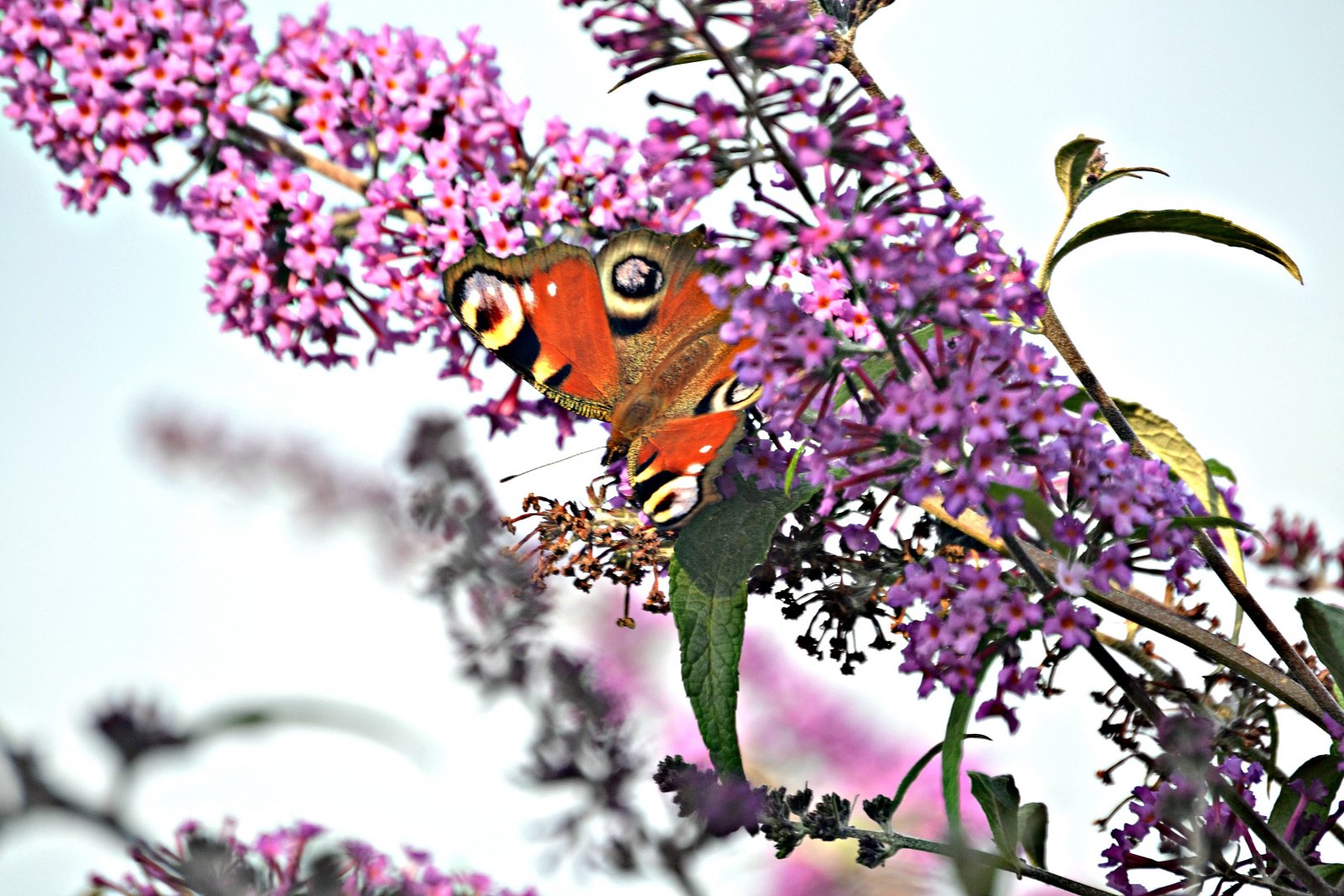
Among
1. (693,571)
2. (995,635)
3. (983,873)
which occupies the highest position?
(693,571)

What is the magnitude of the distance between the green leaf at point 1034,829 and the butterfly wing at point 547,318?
0.62 meters

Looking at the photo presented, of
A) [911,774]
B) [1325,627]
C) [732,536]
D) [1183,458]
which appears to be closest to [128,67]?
[732,536]

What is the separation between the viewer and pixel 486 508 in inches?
30.6

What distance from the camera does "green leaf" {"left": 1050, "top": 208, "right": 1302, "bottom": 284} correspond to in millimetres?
1186

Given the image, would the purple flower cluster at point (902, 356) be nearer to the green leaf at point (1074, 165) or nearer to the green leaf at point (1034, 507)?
the green leaf at point (1034, 507)

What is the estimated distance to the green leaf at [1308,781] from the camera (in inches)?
45.9

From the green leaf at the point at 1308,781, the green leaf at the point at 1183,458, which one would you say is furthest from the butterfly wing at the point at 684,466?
the green leaf at the point at 1308,781

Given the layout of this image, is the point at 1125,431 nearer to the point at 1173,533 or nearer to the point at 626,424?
the point at 1173,533

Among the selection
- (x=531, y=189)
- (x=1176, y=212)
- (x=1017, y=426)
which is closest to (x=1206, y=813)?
(x=1017, y=426)

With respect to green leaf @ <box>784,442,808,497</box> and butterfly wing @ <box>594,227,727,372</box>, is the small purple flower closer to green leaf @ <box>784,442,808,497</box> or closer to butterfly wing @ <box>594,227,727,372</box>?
green leaf @ <box>784,442,808,497</box>

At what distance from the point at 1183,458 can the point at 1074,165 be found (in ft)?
1.22

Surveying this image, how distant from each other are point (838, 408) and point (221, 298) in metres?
0.86

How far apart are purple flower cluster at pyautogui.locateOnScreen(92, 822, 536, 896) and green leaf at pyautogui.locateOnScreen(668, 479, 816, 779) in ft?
0.66

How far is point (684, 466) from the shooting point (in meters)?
1.10
